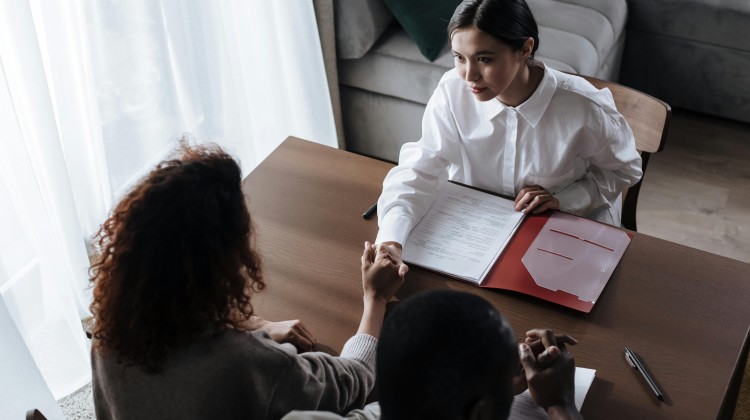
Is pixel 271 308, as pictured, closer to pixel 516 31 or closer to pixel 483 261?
pixel 483 261

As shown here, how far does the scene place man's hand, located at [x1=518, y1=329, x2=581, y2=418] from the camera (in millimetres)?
1199

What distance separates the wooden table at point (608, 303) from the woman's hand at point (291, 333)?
0.09ft

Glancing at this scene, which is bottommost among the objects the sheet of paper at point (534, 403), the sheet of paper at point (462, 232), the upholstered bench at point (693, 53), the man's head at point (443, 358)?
the upholstered bench at point (693, 53)

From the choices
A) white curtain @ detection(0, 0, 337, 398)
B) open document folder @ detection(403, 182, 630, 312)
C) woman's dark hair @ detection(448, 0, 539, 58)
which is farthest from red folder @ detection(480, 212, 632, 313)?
white curtain @ detection(0, 0, 337, 398)

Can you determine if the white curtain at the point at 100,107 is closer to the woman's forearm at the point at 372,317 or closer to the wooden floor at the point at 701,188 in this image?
the woman's forearm at the point at 372,317

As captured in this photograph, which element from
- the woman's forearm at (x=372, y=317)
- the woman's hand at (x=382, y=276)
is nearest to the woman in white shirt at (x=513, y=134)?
the woman's hand at (x=382, y=276)

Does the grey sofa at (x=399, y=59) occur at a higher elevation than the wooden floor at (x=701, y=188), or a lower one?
higher

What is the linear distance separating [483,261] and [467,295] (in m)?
0.58

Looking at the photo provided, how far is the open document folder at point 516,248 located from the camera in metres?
1.44

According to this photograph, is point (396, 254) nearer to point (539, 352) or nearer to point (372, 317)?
point (372, 317)

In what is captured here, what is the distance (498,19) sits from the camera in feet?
5.12

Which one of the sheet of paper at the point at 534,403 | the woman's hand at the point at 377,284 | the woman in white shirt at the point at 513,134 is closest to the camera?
the sheet of paper at the point at 534,403

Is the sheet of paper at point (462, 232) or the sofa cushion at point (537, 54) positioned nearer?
the sheet of paper at point (462, 232)

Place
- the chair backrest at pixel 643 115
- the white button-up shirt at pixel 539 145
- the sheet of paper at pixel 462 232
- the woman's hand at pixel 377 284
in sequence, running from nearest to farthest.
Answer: the woman's hand at pixel 377 284
the sheet of paper at pixel 462 232
the white button-up shirt at pixel 539 145
the chair backrest at pixel 643 115
